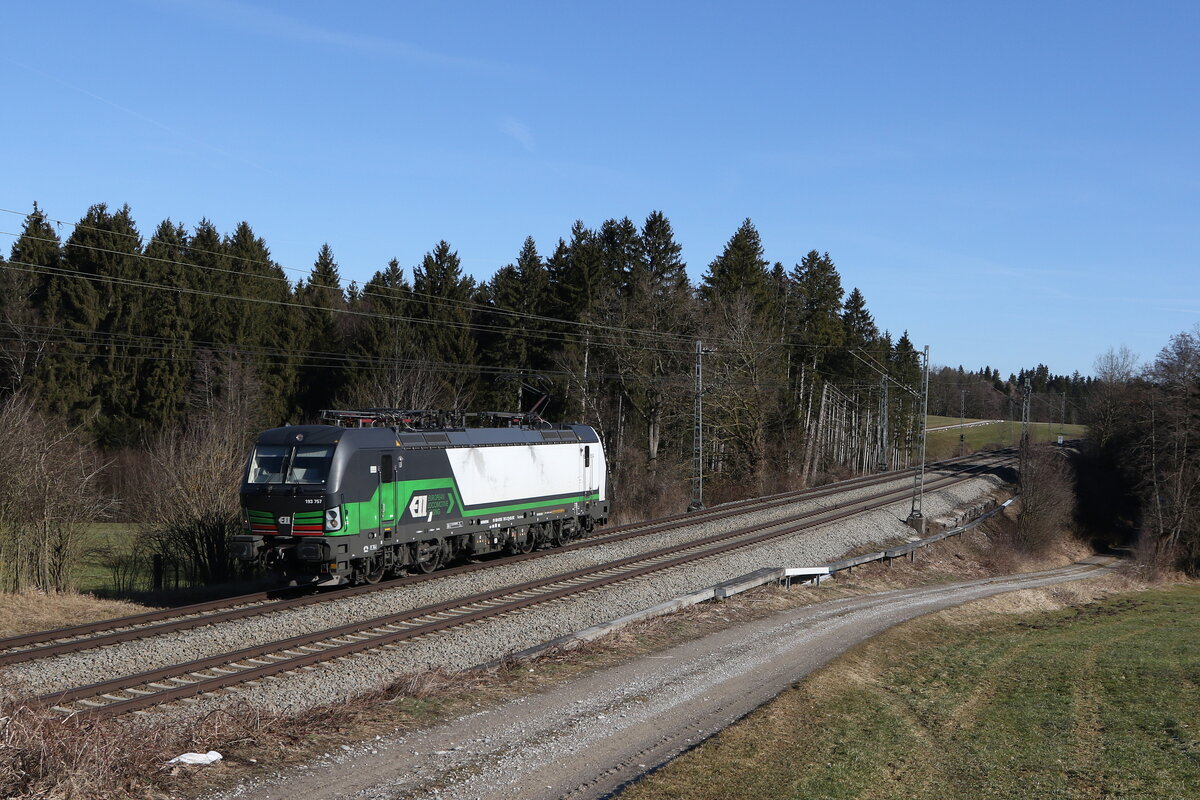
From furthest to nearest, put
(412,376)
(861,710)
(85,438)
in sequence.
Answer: (412,376), (85,438), (861,710)

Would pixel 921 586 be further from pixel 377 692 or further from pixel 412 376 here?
pixel 412 376

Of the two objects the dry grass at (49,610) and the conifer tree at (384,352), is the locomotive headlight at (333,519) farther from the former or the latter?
the conifer tree at (384,352)

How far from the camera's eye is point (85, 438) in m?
44.3

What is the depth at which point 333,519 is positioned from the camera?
64.5 ft

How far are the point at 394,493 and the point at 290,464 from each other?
2397 mm

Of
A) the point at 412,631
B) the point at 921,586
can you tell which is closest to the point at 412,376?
the point at 921,586

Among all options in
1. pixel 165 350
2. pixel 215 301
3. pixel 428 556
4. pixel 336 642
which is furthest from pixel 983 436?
pixel 336 642

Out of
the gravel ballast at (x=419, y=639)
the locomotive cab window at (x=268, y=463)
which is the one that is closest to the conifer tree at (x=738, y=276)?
the gravel ballast at (x=419, y=639)

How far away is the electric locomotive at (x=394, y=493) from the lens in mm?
19844

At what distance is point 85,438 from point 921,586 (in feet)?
121

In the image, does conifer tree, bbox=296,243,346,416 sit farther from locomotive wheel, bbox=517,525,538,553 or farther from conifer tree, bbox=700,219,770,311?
locomotive wheel, bbox=517,525,538,553

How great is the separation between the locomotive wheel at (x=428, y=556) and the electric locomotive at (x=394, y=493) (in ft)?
0.11

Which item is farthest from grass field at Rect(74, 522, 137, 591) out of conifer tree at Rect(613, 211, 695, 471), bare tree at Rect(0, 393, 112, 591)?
conifer tree at Rect(613, 211, 695, 471)

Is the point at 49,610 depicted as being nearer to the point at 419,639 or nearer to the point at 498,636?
the point at 419,639
